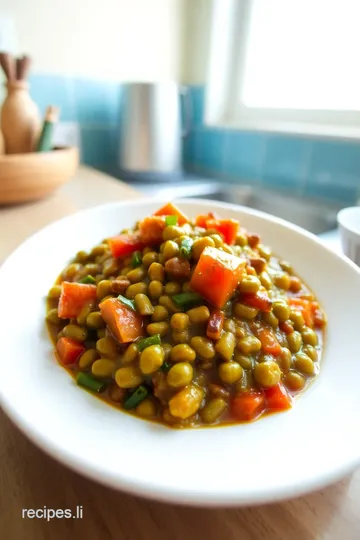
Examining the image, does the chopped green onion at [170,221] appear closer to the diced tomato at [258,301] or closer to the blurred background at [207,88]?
the diced tomato at [258,301]

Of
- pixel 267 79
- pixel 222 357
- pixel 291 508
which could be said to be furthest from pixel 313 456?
pixel 267 79

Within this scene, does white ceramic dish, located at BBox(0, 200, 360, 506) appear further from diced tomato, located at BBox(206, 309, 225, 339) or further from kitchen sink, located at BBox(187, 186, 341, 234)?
kitchen sink, located at BBox(187, 186, 341, 234)

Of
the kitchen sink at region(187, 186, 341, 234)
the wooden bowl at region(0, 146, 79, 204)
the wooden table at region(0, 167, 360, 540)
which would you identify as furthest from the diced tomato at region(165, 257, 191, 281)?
the kitchen sink at region(187, 186, 341, 234)

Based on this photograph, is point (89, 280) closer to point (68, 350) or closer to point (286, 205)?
point (68, 350)

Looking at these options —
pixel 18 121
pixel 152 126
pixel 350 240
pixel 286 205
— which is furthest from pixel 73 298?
pixel 152 126

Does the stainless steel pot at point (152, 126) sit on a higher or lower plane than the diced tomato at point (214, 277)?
higher

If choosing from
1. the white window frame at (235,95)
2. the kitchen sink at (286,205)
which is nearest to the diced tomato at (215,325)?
the kitchen sink at (286,205)
